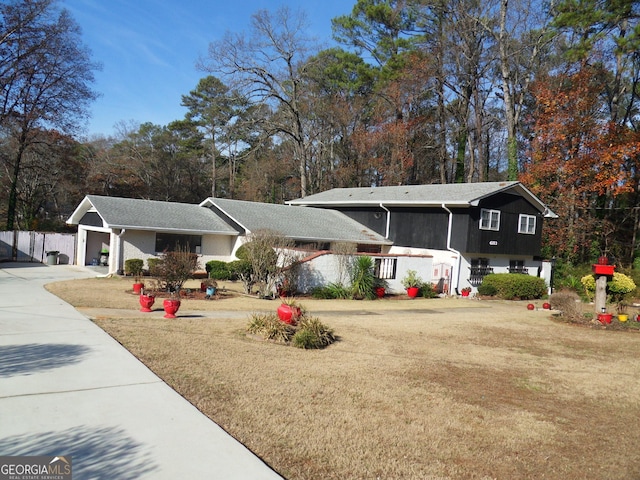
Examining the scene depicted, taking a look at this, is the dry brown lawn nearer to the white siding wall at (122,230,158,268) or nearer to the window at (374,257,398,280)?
the window at (374,257,398,280)

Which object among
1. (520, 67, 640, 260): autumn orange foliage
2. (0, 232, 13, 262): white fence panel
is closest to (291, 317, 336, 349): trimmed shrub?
(520, 67, 640, 260): autumn orange foliage

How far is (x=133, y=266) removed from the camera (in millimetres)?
20547

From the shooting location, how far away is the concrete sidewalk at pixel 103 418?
438 centimetres

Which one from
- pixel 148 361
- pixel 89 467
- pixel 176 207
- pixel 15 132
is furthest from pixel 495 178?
pixel 89 467

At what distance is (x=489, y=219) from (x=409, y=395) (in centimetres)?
1794

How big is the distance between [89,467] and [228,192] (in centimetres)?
4660

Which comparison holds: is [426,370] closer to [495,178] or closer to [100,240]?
[100,240]

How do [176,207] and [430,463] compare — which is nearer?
[430,463]

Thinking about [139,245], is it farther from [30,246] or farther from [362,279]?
[362,279]

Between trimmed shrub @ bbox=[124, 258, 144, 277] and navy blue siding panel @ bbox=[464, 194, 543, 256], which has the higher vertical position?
navy blue siding panel @ bbox=[464, 194, 543, 256]

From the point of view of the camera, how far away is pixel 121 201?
2405cm

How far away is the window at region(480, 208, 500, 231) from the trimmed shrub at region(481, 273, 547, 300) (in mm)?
2328

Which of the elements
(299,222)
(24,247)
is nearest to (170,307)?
(299,222)

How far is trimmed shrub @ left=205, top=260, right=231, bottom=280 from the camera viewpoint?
840 inches
